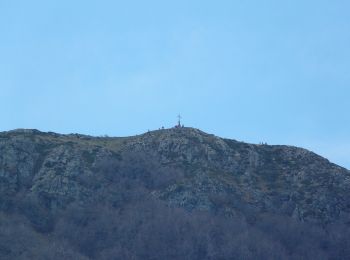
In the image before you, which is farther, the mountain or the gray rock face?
the gray rock face

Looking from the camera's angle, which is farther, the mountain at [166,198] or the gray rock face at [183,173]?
the gray rock face at [183,173]

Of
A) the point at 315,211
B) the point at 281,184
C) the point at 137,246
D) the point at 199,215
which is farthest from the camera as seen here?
the point at 281,184

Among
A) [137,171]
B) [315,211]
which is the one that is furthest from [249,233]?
[137,171]

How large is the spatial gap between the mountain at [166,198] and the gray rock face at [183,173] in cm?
13

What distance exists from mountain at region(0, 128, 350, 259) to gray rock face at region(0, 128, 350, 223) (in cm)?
13

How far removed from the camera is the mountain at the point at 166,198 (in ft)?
259

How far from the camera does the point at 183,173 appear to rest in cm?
9288

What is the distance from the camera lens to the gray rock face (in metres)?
88.2

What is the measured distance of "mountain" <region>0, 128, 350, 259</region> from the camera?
7900 cm

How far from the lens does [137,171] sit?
93625mm

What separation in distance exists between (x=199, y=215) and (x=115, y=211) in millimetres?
9237

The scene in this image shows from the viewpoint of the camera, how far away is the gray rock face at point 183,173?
88188 mm

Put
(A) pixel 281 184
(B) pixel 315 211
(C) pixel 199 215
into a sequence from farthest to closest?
(A) pixel 281 184
(B) pixel 315 211
(C) pixel 199 215

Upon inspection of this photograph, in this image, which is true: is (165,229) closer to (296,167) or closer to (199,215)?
(199,215)
